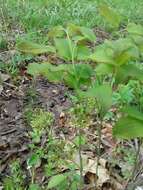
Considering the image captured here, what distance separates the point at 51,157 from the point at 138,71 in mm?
739

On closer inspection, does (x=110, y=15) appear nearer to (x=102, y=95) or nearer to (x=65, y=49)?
(x=65, y=49)

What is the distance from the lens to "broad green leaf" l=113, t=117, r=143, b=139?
1.39 metres

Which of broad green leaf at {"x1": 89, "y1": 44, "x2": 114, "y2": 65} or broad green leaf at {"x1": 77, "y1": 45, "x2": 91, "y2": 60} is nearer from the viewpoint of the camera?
broad green leaf at {"x1": 89, "y1": 44, "x2": 114, "y2": 65}

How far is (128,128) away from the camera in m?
1.41

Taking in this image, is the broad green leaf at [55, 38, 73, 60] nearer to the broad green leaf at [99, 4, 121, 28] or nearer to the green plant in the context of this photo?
the green plant

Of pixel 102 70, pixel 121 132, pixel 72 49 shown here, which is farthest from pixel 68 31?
pixel 121 132

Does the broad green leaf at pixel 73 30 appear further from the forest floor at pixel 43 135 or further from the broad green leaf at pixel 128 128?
the forest floor at pixel 43 135

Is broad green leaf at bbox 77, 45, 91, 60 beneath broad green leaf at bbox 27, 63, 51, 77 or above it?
above

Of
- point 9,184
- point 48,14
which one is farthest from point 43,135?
point 48,14

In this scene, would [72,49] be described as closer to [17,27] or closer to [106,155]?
[106,155]

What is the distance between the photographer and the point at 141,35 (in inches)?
62.0

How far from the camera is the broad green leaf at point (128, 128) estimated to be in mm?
1387

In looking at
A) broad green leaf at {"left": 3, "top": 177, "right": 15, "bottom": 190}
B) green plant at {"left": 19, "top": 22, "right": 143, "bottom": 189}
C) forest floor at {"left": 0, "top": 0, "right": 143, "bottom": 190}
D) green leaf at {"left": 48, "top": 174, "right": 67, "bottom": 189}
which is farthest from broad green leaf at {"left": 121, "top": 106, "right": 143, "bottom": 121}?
broad green leaf at {"left": 3, "top": 177, "right": 15, "bottom": 190}

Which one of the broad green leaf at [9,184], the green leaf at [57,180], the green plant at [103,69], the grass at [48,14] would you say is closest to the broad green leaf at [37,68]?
the green plant at [103,69]
